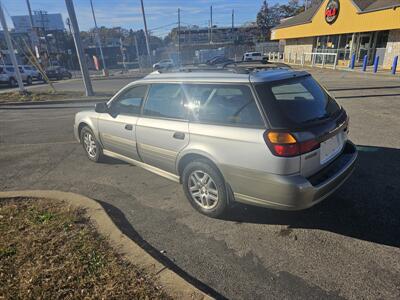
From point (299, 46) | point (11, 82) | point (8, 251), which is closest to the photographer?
point (8, 251)

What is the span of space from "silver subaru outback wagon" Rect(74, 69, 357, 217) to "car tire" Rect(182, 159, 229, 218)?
1 cm

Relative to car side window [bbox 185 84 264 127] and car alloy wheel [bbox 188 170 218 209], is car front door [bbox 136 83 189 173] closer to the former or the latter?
car side window [bbox 185 84 264 127]

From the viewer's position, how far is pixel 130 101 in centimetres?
435

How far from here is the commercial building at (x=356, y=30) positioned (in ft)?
64.4

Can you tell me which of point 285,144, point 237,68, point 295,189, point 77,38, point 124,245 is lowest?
point 124,245

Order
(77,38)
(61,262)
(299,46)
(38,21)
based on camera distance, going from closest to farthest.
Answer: (61,262) → (77,38) → (299,46) → (38,21)

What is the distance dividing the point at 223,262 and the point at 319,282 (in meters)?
0.85

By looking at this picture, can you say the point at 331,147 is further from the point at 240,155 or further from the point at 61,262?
the point at 61,262

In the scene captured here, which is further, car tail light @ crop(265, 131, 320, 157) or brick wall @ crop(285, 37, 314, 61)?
brick wall @ crop(285, 37, 314, 61)

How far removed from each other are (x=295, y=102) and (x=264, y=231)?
4.86ft

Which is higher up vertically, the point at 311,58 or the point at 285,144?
the point at 285,144

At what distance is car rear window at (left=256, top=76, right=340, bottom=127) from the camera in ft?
8.92

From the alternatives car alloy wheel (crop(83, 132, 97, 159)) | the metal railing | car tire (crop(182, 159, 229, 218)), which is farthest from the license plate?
the metal railing

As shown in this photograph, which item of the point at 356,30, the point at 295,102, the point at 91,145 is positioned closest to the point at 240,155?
the point at 295,102
